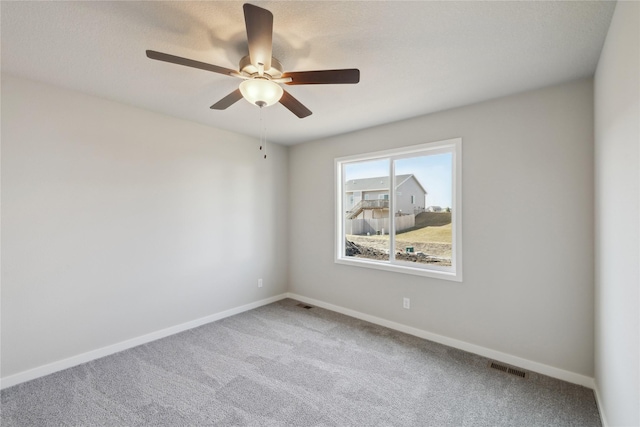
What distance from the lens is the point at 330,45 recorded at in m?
1.87

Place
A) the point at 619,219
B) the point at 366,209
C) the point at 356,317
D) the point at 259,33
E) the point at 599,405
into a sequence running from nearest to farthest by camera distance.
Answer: the point at 259,33 < the point at 619,219 < the point at 599,405 < the point at 356,317 < the point at 366,209

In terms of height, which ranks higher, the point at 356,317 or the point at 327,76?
the point at 327,76

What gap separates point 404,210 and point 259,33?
262 centimetres

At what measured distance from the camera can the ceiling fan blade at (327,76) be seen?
1.61 m

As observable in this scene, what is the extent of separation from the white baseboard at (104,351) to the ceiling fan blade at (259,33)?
3.00 meters

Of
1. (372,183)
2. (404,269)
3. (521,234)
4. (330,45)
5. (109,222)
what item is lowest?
(404,269)

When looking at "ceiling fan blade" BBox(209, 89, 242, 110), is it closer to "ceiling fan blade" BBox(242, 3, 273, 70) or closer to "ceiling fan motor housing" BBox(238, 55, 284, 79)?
"ceiling fan motor housing" BBox(238, 55, 284, 79)

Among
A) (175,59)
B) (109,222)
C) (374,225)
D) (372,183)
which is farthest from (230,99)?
(374,225)

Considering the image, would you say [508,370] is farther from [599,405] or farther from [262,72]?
[262,72]

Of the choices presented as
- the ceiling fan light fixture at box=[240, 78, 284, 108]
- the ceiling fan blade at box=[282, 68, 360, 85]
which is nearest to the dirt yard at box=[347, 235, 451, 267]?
the ceiling fan blade at box=[282, 68, 360, 85]

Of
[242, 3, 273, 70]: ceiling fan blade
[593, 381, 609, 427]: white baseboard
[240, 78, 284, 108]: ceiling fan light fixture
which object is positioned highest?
[242, 3, 273, 70]: ceiling fan blade

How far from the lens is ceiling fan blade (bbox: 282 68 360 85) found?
161 centimetres

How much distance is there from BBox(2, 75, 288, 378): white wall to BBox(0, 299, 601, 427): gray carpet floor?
0.39m

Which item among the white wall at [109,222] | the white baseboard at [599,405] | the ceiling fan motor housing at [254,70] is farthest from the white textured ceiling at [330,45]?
the white baseboard at [599,405]
